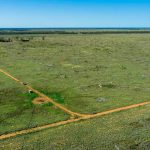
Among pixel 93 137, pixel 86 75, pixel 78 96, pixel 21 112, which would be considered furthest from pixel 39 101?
pixel 86 75

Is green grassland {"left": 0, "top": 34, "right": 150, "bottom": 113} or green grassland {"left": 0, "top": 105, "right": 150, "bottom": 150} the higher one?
green grassland {"left": 0, "top": 34, "right": 150, "bottom": 113}

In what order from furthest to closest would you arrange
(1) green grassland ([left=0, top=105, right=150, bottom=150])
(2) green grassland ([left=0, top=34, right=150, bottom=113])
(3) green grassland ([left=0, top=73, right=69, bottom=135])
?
(2) green grassland ([left=0, top=34, right=150, bottom=113]) → (3) green grassland ([left=0, top=73, right=69, bottom=135]) → (1) green grassland ([left=0, top=105, right=150, bottom=150])

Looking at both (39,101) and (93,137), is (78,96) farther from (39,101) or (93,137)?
(93,137)

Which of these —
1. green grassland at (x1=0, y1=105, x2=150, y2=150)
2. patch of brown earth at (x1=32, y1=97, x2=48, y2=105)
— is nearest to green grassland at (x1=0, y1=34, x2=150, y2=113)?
patch of brown earth at (x1=32, y1=97, x2=48, y2=105)

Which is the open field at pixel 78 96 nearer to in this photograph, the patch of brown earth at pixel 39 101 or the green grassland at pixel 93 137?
the green grassland at pixel 93 137

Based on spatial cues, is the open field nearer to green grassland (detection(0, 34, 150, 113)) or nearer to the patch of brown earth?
green grassland (detection(0, 34, 150, 113))

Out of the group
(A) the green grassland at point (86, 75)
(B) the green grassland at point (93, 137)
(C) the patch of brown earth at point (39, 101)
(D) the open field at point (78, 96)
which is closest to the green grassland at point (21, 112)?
(D) the open field at point (78, 96)

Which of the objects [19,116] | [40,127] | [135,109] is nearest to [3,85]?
[19,116]

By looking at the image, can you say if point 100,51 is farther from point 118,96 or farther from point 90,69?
point 118,96
